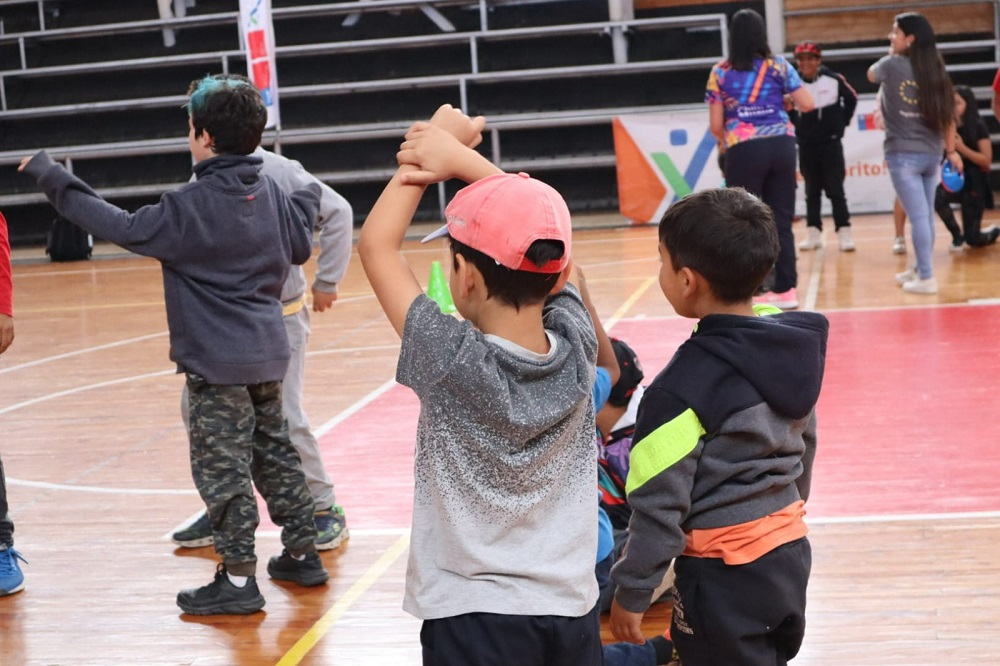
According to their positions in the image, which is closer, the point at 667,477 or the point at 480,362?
the point at 480,362

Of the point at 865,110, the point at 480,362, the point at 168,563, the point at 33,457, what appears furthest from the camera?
the point at 865,110

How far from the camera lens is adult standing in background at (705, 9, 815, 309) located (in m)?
7.50

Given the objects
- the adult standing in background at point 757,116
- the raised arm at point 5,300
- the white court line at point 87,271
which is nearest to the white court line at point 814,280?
the adult standing in background at point 757,116

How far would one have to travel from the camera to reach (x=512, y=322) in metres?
1.89

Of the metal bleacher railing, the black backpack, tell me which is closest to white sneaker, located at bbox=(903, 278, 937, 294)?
the metal bleacher railing

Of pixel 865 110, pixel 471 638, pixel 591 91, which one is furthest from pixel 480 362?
pixel 591 91

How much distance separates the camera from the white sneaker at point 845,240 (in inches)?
406

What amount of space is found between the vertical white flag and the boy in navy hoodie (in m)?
9.56

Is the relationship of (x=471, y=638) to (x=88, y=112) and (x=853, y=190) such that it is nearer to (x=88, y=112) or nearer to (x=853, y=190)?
(x=853, y=190)

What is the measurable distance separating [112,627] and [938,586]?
223cm

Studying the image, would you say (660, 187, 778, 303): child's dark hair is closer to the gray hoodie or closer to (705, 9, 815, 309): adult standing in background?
the gray hoodie

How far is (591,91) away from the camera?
15000mm

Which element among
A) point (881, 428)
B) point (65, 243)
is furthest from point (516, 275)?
point (65, 243)

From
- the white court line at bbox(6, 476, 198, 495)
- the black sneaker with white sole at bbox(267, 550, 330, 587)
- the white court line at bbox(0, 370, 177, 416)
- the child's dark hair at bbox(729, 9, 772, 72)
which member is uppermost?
the child's dark hair at bbox(729, 9, 772, 72)
